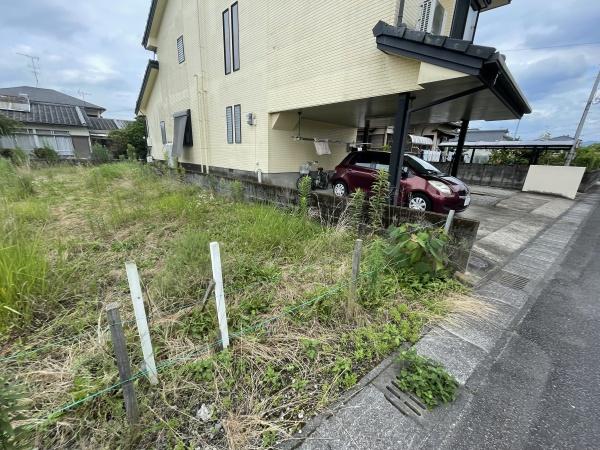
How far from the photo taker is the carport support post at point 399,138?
16.4ft

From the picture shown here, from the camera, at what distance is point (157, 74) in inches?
547

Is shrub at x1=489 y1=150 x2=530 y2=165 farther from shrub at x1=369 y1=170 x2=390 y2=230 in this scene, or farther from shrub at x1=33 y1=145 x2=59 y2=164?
shrub at x1=33 y1=145 x2=59 y2=164

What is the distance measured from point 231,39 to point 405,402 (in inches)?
441

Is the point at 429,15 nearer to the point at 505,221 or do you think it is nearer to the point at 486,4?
the point at 486,4

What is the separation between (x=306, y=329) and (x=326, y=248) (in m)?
1.51

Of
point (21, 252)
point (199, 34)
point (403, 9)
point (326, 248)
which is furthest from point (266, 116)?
point (21, 252)

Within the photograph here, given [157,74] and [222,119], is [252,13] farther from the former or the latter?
[157,74]

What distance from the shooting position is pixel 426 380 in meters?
1.78

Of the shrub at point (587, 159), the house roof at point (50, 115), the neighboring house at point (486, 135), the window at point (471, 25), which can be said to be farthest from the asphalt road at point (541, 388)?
the neighboring house at point (486, 135)

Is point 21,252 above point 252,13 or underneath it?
underneath

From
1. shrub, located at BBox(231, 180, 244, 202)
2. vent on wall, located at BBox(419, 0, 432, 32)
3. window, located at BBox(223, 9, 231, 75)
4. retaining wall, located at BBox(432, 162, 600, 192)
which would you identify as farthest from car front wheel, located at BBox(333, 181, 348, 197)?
retaining wall, located at BBox(432, 162, 600, 192)

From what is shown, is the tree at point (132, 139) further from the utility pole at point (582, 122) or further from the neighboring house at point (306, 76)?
the utility pole at point (582, 122)

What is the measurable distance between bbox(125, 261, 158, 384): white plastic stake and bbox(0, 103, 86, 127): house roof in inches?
988

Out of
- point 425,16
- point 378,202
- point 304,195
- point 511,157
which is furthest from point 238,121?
point 511,157
